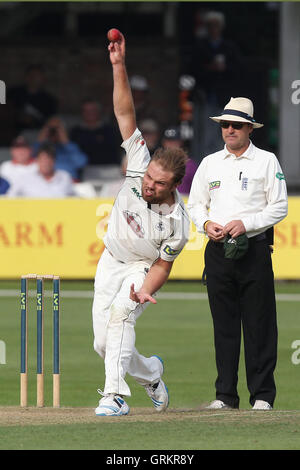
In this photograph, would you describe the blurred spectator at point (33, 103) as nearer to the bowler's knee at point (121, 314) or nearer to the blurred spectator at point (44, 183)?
the blurred spectator at point (44, 183)

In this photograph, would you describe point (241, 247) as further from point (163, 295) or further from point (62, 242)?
point (62, 242)

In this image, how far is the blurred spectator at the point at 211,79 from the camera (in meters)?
19.6

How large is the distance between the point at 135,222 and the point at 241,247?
0.75m

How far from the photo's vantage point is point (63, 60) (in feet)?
87.5

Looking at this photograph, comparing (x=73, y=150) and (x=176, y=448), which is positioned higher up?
(x=73, y=150)

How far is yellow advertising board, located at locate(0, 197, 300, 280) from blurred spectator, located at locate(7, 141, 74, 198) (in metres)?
0.45

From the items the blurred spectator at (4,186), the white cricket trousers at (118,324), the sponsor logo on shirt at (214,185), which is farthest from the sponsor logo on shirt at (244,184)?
the blurred spectator at (4,186)

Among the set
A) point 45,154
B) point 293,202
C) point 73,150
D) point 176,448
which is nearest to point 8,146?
point 73,150

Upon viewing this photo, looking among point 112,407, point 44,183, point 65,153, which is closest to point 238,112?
point 112,407

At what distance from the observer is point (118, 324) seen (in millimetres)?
7277

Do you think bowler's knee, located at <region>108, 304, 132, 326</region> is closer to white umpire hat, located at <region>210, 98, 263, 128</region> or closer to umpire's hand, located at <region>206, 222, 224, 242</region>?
umpire's hand, located at <region>206, 222, 224, 242</region>

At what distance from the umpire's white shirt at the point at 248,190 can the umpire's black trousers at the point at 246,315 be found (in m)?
0.20

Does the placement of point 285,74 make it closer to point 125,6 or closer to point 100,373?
point 125,6

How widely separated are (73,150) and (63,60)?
9.27 meters
